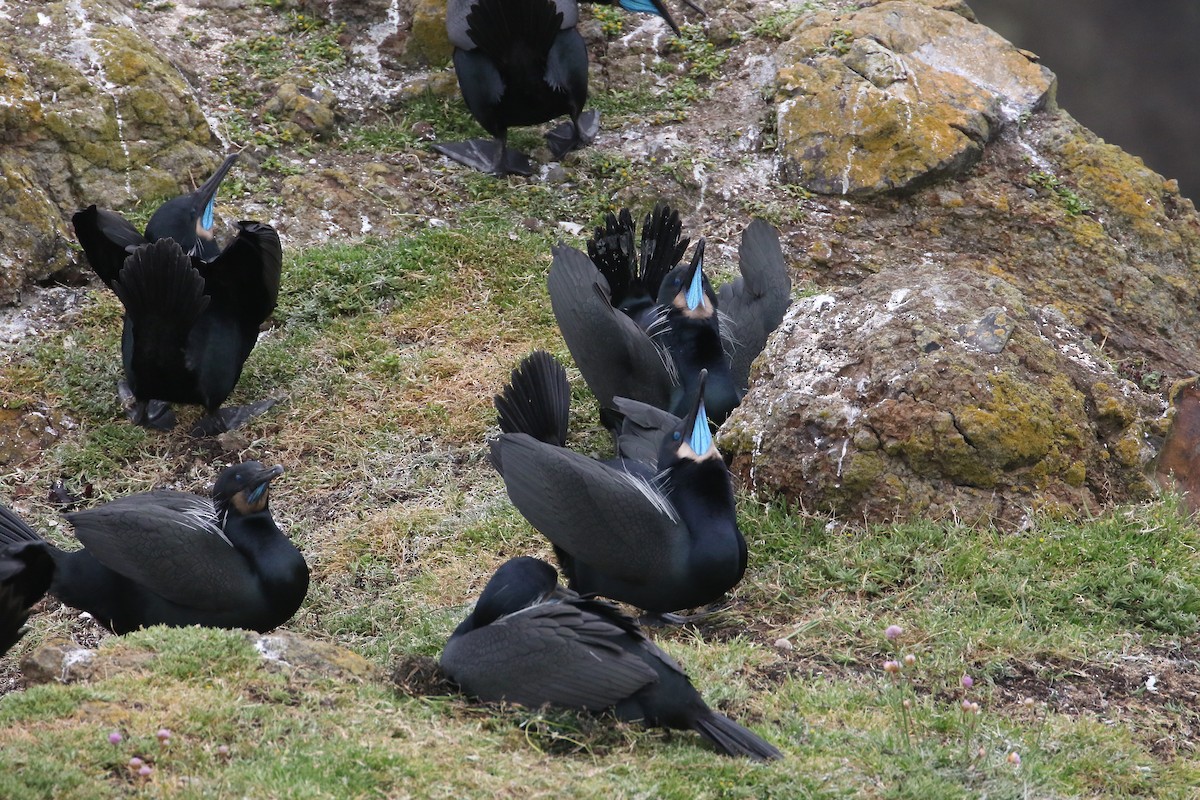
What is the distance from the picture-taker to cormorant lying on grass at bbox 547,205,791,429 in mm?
5914

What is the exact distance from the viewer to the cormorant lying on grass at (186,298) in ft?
19.2

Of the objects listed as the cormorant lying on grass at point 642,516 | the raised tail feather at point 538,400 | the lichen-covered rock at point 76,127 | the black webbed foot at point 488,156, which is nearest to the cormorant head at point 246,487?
the cormorant lying on grass at point 642,516

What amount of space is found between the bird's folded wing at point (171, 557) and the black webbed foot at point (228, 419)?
1.69 meters

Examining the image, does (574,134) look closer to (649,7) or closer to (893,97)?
(649,7)

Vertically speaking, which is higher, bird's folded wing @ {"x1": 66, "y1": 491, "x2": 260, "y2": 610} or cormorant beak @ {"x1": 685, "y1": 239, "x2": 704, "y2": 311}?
cormorant beak @ {"x1": 685, "y1": 239, "x2": 704, "y2": 311}

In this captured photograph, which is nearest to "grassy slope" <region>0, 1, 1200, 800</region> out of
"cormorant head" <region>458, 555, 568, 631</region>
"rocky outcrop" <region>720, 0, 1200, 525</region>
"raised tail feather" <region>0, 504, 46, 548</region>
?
"rocky outcrop" <region>720, 0, 1200, 525</region>

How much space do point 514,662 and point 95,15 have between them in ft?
18.7

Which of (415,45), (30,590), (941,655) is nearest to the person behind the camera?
(30,590)

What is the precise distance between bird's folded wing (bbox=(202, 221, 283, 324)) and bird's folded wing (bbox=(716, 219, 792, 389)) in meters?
2.24

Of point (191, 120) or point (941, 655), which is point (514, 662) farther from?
point (191, 120)

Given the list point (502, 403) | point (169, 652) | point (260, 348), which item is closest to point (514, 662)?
point (169, 652)

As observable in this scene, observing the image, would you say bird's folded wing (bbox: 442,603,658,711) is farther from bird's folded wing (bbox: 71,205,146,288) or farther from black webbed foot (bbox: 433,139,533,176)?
black webbed foot (bbox: 433,139,533,176)

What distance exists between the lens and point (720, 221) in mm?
7984

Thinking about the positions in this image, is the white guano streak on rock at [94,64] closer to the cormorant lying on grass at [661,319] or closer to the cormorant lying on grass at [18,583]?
the cormorant lying on grass at [661,319]
